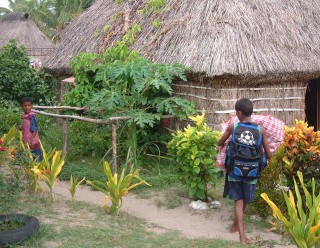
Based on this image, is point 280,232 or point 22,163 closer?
point 280,232

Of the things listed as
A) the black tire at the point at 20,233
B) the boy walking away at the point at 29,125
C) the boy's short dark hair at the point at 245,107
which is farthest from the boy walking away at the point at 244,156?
the boy walking away at the point at 29,125

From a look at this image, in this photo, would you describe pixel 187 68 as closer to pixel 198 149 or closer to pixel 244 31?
pixel 244 31

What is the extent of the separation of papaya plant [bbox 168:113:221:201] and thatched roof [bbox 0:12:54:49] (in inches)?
757

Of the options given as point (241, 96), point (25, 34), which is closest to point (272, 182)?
point (241, 96)

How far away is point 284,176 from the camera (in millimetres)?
5852

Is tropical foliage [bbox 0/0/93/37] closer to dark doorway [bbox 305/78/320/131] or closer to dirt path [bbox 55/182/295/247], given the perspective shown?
dark doorway [bbox 305/78/320/131]

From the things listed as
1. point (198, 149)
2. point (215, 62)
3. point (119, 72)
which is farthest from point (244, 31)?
point (198, 149)

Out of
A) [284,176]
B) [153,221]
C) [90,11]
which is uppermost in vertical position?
[90,11]

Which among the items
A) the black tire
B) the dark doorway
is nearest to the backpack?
the black tire

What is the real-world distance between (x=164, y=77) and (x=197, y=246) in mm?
3698

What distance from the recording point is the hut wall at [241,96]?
800 cm

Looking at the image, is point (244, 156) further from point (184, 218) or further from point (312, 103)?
point (312, 103)

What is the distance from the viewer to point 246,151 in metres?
4.86

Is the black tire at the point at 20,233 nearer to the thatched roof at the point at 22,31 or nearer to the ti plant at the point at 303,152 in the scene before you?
the ti plant at the point at 303,152
